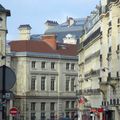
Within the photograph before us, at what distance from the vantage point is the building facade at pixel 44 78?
359ft

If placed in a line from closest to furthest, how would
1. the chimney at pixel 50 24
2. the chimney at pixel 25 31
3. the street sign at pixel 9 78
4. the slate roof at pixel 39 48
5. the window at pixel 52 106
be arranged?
the street sign at pixel 9 78, the slate roof at pixel 39 48, the window at pixel 52 106, the chimney at pixel 25 31, the chimney at pixel 50 24

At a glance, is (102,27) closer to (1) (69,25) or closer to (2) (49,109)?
(2) (49,109)

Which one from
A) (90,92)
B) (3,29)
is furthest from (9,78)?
(3,29)

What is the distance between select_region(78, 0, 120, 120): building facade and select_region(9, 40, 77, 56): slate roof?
3032 cm

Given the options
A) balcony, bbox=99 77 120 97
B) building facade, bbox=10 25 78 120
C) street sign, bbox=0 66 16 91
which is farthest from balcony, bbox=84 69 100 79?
street sign, bbox=0 66 16 91

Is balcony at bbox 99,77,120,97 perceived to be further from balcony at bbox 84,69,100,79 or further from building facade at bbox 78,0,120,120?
balcony at bbox 84,69,100,79

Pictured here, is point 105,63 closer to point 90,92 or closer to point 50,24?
point 90,92

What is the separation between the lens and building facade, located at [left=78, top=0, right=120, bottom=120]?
58.8 metres

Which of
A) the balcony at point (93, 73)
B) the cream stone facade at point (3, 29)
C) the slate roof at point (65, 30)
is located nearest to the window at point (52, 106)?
the cream stone facade at point (3, 29)

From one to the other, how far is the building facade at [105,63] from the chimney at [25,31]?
41.6m

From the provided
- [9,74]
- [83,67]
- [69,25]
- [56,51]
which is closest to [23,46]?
[56,51]

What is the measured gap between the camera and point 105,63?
65.0 m

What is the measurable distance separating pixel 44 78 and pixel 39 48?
5.84 metres

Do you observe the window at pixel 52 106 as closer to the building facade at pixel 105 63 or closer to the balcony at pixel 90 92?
the balcony at pixel 90 92
